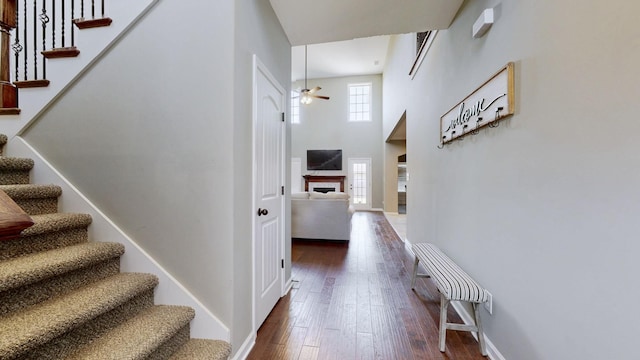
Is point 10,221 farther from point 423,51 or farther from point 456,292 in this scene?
point 423,51

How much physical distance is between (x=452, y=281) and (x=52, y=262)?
2.37m

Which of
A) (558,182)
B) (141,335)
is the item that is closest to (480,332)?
(558,182)

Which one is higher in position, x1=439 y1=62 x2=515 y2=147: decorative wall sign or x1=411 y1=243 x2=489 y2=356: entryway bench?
x1=439 y1=62 x2=515 y2=147: decorative wall sign

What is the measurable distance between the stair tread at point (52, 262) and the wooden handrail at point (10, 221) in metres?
0.72

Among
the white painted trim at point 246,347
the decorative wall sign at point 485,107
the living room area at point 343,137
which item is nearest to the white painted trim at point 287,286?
the white painted trim at point 246,347

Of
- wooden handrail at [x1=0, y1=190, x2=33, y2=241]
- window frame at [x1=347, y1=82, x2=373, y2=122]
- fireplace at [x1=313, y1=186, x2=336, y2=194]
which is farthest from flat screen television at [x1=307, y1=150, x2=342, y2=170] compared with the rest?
wooden handrail at [x1=0, y1=190, x2=33, y2=241]

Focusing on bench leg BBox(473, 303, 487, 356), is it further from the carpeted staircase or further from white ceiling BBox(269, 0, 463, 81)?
white ceiling BBox(269, 0, 463, 81)

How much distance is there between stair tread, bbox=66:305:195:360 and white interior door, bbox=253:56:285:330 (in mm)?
586

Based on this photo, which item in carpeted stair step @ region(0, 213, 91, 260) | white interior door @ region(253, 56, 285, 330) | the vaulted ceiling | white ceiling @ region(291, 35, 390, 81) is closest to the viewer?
carpeted stair step @ region(0, 213, 91, 260)

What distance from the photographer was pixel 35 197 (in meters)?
1.68

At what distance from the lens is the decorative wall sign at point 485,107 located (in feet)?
5.26

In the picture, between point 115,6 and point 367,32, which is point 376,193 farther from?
point 115,6

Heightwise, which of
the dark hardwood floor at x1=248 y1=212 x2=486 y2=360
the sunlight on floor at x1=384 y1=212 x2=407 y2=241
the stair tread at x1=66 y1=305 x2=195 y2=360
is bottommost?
the dark hardwood floor at x1=248 y1=212 x2=486 y2=360

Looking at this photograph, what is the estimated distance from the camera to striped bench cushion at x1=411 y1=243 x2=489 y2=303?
1789 millimetres
